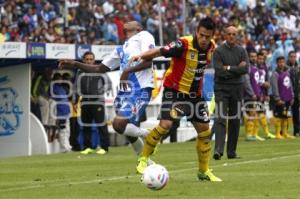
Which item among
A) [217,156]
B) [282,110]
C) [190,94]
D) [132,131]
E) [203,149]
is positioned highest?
[190,94]

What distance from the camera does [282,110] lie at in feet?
87.2

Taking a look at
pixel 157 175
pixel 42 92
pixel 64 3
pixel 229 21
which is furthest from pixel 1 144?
pixel 229 21

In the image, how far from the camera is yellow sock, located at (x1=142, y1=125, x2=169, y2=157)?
13.1m

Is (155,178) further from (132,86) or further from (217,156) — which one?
(217,156)

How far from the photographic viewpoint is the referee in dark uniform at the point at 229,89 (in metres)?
17.9

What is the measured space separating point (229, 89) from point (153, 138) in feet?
16.9

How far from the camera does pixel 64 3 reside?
31828mm

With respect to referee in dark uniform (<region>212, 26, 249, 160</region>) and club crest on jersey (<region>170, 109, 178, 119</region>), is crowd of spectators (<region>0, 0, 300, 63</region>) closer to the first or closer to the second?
referee in dark uniform (<region>212, 26, 249, 160</region>)

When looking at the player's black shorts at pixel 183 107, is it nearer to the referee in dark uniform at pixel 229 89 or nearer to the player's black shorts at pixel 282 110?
the referee in dark uniform at pixel 229 89

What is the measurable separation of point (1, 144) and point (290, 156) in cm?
889

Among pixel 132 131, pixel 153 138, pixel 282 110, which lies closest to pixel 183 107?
pixel 153 138

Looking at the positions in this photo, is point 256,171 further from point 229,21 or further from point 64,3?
point 229,21

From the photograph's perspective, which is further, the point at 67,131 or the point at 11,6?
the point at 11,6

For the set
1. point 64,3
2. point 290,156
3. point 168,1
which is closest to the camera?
point 290,156
